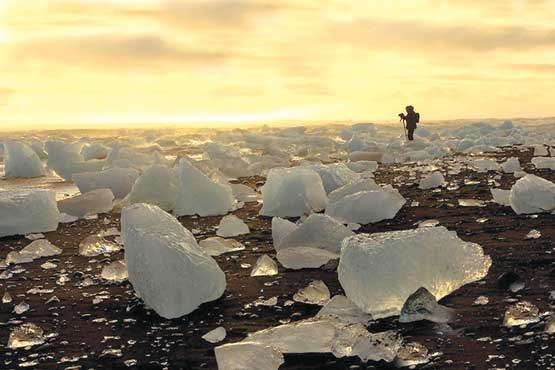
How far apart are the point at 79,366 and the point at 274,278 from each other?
1.27 meters

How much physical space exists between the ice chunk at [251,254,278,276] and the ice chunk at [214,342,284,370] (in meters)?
1.15

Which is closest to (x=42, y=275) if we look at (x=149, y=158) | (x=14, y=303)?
(x=14, y=303)

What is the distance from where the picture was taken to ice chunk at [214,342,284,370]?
201 centimetres

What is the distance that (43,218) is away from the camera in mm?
4961

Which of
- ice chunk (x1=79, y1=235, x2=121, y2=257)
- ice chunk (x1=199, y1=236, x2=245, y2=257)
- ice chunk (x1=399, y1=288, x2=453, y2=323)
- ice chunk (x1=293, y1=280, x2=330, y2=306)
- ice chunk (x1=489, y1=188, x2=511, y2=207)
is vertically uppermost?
ice chunk (x1=489, y1=188, x2=511, y2=207)

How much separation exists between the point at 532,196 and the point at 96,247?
3.19m

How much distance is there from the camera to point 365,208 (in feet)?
15.4

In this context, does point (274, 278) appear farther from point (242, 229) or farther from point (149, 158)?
point (149, 158)

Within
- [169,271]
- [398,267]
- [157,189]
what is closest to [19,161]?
[157,189]

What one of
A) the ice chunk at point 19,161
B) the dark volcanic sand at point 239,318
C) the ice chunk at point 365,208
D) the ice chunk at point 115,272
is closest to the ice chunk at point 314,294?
the dark volcanic sand at point 239,318

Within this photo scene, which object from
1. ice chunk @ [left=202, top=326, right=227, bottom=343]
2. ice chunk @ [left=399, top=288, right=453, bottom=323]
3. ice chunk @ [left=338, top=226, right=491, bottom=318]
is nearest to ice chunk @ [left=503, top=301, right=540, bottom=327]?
ice chunk @ [left=399, top=288, right=453, bottom=323]

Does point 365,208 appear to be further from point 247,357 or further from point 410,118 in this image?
point 410,118

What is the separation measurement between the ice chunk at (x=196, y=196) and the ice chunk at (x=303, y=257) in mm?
2198

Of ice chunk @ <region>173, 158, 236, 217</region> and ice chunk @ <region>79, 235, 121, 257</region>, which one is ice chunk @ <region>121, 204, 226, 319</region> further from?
ice chunk @ <region>173, 158, 236, 217</region>
